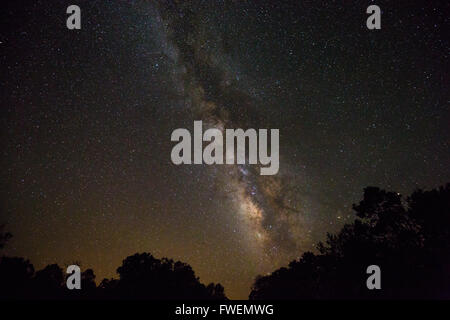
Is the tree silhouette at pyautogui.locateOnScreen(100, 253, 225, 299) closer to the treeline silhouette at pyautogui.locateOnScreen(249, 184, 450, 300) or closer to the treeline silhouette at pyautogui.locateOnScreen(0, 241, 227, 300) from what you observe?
the treeline silhouette at pyautogui.locateOnScreen(0, 241, 227, 300)

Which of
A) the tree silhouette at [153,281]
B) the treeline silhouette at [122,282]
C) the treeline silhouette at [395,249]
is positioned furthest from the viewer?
the tree silhouette at [153,281]

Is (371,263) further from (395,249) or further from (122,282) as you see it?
(122,282)

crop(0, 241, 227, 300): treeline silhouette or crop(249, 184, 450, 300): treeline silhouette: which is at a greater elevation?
crop(249, 184, 450, 300): treeline silhouette

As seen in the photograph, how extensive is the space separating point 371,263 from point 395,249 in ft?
5.73

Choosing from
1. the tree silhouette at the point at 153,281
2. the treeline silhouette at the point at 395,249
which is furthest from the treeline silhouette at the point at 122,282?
the treeline silhouette at the point at 395,249

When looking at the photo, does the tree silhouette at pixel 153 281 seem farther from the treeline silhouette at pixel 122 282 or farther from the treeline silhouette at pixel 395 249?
the treeline silhouette at pixel 395 249

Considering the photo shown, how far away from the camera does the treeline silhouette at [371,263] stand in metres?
15.2

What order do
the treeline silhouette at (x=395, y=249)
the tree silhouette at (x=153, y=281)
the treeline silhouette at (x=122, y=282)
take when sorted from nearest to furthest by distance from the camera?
the treeline silhouette at (x=395, y=249) < the treeline silhouette at (x=122, y=282) < the tree silhouette at (x=153, y=281)

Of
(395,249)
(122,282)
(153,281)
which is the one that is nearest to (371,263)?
(395,249)

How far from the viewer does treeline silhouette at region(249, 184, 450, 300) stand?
14953mm

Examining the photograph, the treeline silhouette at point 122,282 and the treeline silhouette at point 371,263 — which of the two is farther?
the treeline silhouette at point 122,282

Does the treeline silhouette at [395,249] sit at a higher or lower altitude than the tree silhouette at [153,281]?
higher

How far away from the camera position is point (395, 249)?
16.5 m

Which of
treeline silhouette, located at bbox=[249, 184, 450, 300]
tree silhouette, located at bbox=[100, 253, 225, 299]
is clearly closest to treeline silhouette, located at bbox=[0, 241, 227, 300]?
tree silhouette, located at bbox=[100, 253, 225, 299]
